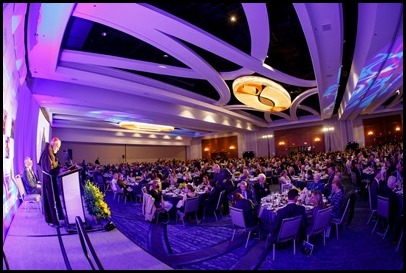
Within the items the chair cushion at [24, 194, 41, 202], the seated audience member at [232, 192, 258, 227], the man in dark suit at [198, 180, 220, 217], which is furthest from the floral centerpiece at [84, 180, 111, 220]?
the man in dark suit at [198, 180, 220, 217]

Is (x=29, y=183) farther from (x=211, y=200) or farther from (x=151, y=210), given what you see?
(x=211, y=200)

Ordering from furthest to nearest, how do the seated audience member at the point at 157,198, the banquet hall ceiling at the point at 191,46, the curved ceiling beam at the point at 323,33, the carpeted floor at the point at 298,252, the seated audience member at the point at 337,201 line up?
the seated audience member at the point at 157,198, the seated audience member at the point at 337,201, the banquet hall ceiling at the point at 191,46, the curved ceiling beam at the point at 323,33, the carpeted floor at the point at 298,252

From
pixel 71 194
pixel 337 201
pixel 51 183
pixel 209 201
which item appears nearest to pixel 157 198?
pixel 209 201

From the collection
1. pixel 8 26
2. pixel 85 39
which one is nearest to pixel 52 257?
pixel 8 26

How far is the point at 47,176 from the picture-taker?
461 centimetres

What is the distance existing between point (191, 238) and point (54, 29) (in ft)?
18.5

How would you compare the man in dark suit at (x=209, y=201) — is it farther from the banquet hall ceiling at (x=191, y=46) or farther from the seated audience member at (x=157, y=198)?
the banquet hall ceiling at (x=191, y=46)

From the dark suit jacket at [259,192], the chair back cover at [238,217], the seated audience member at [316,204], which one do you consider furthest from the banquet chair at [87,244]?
the dark suit jacket at [259,192]

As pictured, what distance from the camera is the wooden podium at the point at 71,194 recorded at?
4.64 meters

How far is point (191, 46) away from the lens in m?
8.78

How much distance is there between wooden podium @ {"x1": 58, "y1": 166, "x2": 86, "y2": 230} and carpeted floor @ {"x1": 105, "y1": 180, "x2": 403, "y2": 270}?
1688mm

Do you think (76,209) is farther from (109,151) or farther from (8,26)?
(109,151)

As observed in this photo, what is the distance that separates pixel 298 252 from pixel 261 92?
8888mm

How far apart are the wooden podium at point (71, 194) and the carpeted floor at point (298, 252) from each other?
5.54ft
